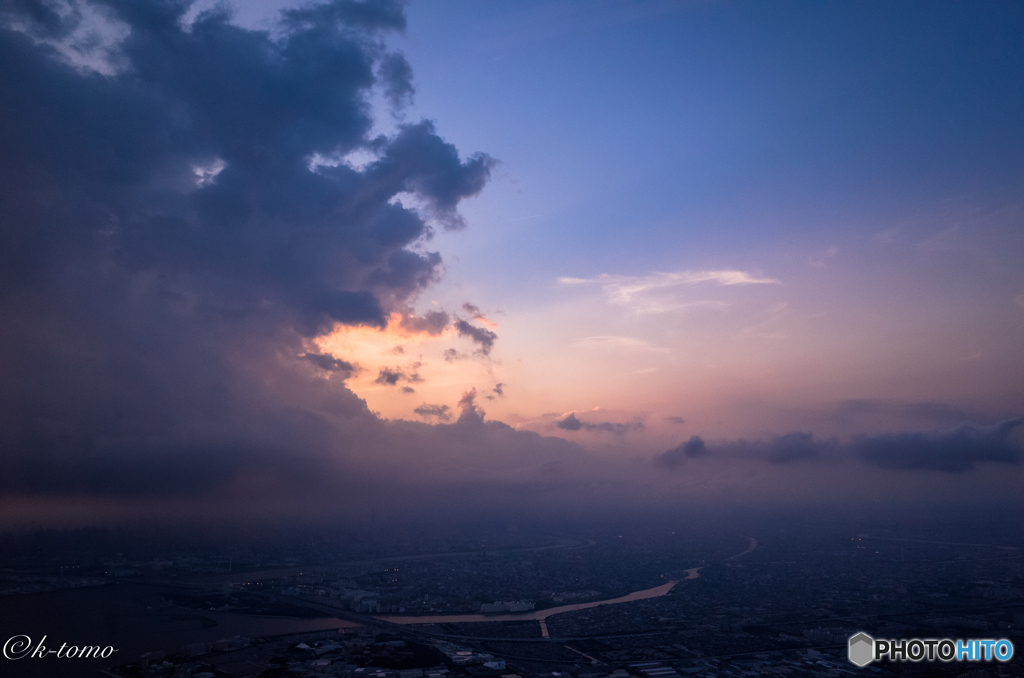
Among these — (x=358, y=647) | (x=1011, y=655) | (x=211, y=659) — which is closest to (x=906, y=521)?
(x=1011, y=655)

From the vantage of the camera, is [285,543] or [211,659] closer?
[211,659]

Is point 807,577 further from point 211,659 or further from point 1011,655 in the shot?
point 211,659

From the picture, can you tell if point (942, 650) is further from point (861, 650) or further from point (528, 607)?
point (528, 607)
